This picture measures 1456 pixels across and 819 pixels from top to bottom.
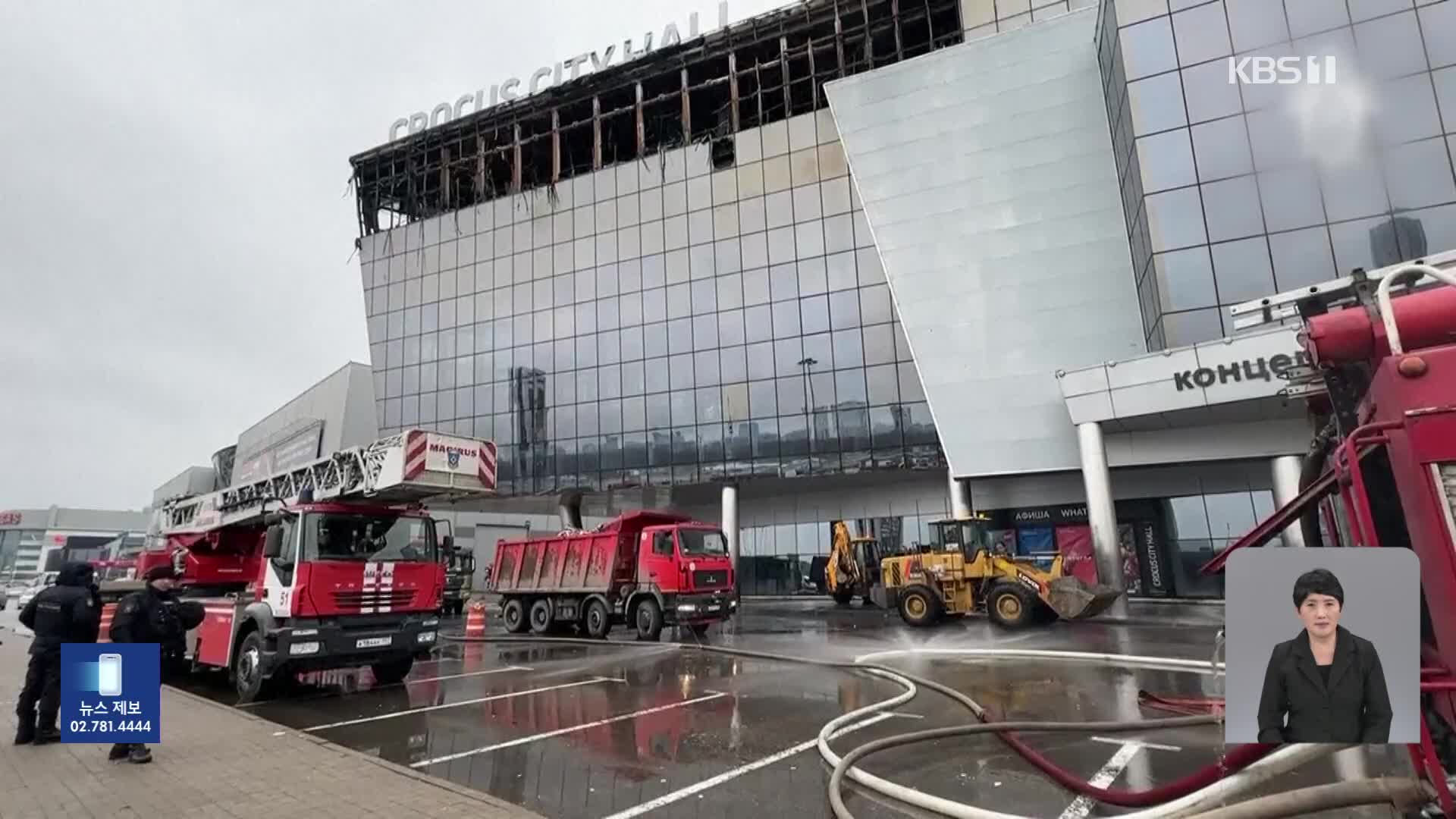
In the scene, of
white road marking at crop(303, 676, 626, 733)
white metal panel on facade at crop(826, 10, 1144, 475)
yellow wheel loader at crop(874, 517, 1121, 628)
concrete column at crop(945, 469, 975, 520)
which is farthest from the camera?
concrete column at crop(945, 469, 975, 520)

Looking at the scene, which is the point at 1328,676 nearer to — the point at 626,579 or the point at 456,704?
the point at 456,704

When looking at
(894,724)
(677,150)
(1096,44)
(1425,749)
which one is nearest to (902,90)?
(1096,44)

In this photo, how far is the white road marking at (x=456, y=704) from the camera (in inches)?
331

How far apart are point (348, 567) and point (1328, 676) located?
10.9 metres

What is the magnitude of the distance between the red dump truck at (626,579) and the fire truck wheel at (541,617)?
0.02m

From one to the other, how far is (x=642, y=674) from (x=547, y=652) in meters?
4.34

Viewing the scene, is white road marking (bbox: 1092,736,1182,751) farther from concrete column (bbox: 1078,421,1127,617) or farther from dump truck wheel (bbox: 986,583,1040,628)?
concrete column (bbox: 1078,421,1127,617)

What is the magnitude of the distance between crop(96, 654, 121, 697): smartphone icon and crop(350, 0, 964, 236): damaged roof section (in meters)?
32.6

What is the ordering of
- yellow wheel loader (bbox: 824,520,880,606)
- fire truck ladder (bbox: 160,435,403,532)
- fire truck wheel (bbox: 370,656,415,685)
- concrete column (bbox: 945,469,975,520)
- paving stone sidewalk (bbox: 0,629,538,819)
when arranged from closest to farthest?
1. paving stone sidewalk (bbox: 0,629,538,819)
2. fire truck ladder (bbox: 160,435,403,532)
3. fire truck wheel (bbox: 370,656,415,685)
4. yellow wheel loader (bbox: 824,520,880,606)
5. concrete column (bbox: 945,469,975,520)

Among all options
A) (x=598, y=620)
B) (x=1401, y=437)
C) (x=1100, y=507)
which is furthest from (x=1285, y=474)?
(x=1401, y=437)

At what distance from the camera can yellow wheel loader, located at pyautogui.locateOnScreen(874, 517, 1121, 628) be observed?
1708 cm

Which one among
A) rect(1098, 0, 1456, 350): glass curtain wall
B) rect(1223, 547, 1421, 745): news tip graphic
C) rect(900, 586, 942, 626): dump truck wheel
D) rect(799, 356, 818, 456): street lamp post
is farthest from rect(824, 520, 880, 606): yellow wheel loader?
rect(1223, 547, 1421, 745): news tip graphic

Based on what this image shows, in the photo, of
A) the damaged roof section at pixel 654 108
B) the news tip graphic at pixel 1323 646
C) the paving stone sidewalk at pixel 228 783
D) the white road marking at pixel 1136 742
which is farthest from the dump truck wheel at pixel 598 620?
the damaged roof section at pixel 654 108

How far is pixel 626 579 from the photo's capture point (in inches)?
701
